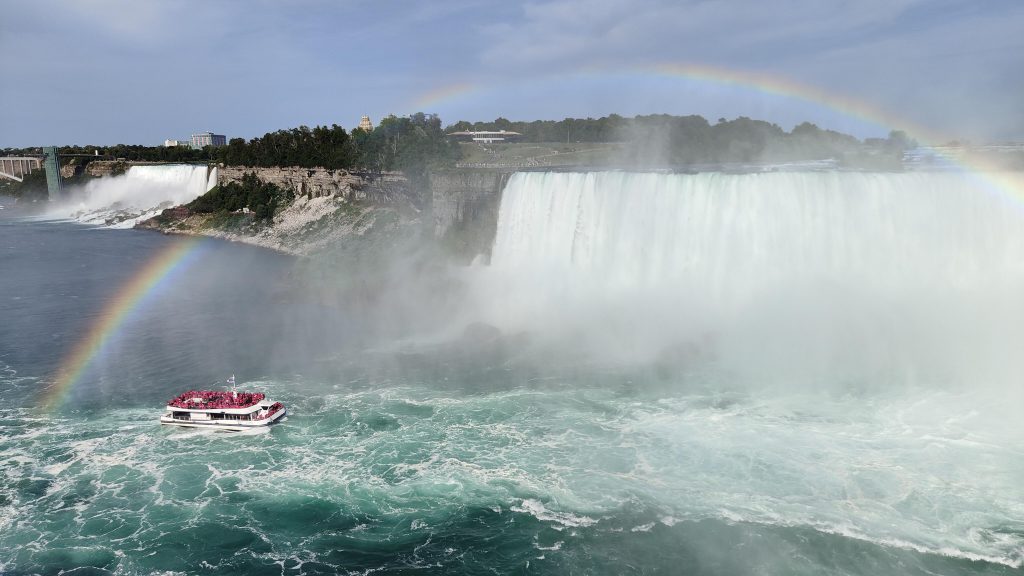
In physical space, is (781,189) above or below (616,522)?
above

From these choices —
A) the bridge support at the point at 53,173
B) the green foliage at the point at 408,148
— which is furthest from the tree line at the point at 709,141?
the bridge support at the point at 53,173

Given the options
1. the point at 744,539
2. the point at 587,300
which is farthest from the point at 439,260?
the point at 744,539

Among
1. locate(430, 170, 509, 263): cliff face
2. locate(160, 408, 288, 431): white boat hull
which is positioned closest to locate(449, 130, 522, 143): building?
locate(430, 170, 509, 263): cliff face

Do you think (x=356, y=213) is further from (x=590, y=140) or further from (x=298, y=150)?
(x=590, y=140)

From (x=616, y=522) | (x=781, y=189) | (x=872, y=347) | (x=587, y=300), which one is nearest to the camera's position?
(x=616, y=522)

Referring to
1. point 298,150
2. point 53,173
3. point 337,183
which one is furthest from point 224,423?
point 53,173

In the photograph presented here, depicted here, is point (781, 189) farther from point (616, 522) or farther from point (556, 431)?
point (616, 522)

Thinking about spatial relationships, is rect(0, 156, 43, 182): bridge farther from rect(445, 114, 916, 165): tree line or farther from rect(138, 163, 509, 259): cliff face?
rect(445, 114, 916, 165): tree line
